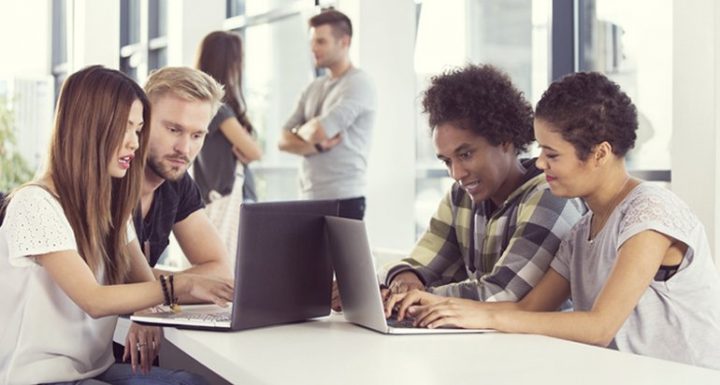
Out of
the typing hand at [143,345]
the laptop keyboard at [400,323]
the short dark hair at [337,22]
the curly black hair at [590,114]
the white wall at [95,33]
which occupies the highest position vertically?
the white wall at [95,33]

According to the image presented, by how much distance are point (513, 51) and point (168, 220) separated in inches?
90.9

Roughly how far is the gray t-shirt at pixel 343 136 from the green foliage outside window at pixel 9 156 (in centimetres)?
428

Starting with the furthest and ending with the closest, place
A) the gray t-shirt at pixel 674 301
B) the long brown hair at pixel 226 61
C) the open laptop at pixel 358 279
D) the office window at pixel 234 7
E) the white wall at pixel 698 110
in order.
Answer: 1. the office window at pixel 234 7
2. the long brown hair at pixel 226 61
3. the white wall at pixel 698 110
4. the gray t-shirt at pixel 674 301
5. the open laptop at pixel 358 279

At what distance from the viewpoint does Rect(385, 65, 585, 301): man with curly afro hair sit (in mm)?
2119

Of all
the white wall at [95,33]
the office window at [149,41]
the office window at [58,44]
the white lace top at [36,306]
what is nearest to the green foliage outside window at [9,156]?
the office window at [58,44]

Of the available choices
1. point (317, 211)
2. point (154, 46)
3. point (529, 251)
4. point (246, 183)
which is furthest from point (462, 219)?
point (154, 46)

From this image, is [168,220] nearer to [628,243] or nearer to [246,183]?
[628,243]

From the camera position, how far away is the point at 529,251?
211cm

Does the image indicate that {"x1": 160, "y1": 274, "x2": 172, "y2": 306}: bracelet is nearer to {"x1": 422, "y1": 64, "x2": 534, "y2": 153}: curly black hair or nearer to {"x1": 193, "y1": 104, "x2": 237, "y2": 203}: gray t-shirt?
{"x1": 422, "y1": 64, "x2": 534, "y2": 153}: curly black hair

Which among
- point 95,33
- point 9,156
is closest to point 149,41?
point 95,33

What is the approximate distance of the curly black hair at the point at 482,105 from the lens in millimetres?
2316

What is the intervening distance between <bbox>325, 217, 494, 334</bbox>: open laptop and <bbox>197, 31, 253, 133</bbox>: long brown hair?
2.25 metres

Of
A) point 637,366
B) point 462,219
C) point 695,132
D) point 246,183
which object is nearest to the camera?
point 637,366

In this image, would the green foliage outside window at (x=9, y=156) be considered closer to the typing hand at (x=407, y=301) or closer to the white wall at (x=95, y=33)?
the white wall at (x=95, y=33)
